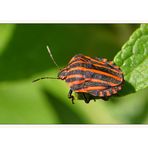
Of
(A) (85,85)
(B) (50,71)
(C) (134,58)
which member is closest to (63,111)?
(B) (50,71)

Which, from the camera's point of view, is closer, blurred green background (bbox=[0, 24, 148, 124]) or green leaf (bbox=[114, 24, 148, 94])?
green leaf (bbox=[114, 24, 148, 94])

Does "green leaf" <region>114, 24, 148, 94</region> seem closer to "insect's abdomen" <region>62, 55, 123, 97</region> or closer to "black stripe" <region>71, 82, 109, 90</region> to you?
"insect's abdomen" <region>62, 55, 123, 97</region>

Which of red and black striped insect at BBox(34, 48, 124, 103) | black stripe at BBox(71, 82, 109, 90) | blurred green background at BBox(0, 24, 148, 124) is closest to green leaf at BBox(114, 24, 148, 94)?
red and black striped insect at BBox(34, 48, 124, 103)

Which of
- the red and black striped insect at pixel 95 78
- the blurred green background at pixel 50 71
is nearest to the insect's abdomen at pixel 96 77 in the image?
the red and black striped insect at pixel 95 78

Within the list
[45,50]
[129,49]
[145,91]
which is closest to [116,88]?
[129,49]

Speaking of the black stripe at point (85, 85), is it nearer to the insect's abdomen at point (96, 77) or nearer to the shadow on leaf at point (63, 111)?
the insect's abdomen at point (96, 77)

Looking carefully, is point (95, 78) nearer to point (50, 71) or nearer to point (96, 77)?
point (96, 77)

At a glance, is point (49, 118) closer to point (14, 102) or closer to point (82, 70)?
point (14, 102)
